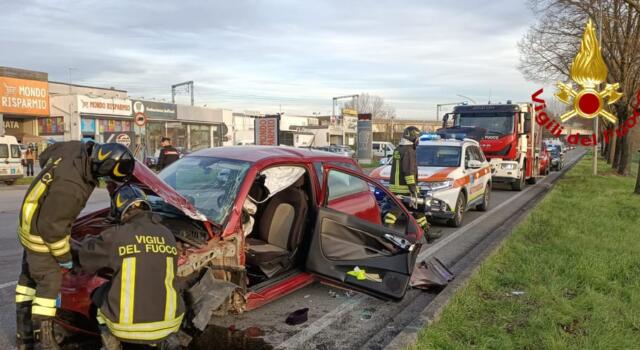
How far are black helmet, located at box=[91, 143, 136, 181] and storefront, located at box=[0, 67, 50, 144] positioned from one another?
35.4m

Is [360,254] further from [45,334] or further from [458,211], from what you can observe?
[458,211]

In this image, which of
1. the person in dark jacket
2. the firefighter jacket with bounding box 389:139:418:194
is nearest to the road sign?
the person in dark jacket

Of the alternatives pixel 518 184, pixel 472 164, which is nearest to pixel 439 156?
pixel 472 164

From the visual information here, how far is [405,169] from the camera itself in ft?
26.5

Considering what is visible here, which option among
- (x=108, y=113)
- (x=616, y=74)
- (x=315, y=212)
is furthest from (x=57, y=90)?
(x=315, y=212)

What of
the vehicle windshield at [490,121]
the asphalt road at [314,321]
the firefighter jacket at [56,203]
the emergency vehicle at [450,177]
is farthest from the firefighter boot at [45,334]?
the vehicle windshield at [490,121]

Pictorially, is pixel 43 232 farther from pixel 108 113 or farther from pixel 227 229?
pixel 108 113

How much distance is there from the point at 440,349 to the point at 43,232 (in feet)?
9.42

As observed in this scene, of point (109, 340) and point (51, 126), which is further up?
point (51, 126)

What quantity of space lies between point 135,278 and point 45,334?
3.17 ft

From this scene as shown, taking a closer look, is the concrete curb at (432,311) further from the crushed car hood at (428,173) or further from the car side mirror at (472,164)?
the car side mirror at (472,164)

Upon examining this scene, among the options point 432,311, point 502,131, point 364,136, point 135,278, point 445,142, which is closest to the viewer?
point 135,278

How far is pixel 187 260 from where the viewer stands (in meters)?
3.57

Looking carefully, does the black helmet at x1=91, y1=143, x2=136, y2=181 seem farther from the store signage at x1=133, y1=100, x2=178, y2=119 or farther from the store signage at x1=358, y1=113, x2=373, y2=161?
the store signage at x1=133, y1=100, x2=178, y2=119
